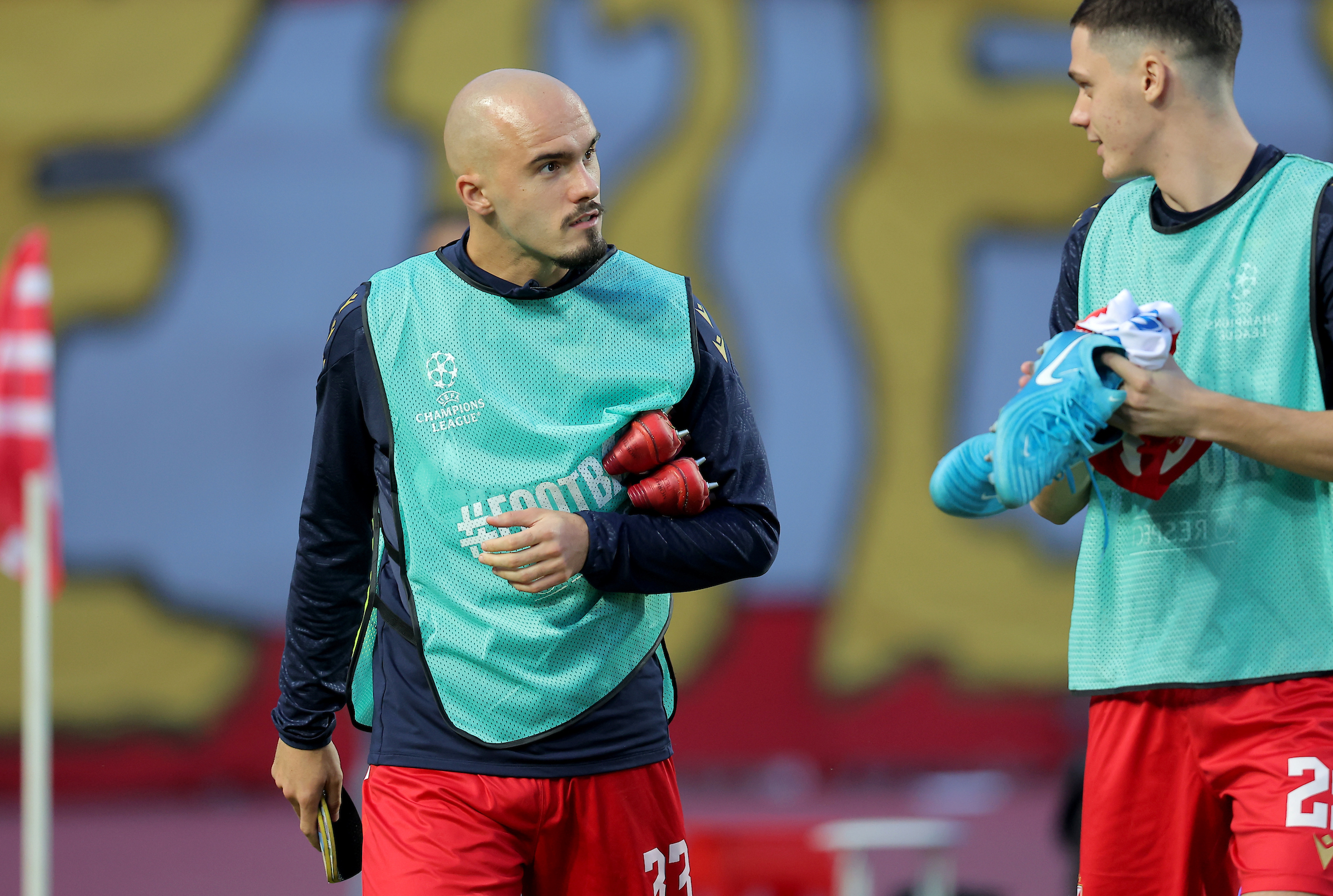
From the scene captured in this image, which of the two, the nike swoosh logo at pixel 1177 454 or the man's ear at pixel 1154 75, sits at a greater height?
the man's ear at pixel 1154 75

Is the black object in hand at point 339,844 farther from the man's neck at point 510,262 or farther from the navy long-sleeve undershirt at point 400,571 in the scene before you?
the man's neck at point 510,262

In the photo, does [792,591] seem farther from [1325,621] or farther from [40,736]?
[1325,621]

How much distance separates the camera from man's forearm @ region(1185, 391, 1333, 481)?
2.43 metres

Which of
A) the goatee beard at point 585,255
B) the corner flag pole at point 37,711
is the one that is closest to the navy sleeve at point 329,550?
the goatee beard at point 585,255

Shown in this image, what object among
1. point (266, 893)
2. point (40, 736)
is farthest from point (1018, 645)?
point (40, 736)

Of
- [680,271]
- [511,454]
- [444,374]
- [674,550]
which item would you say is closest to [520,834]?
[674,550]

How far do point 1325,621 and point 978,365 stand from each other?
23.1 feet

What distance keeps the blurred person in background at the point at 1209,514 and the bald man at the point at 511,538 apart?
2.31 feet

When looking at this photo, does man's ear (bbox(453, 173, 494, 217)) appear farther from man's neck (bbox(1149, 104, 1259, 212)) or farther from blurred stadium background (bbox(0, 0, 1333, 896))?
blurred stadium background (bbox(0, 0, 1333, 896))

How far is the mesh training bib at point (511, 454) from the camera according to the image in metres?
2.67

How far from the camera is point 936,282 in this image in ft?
31.2

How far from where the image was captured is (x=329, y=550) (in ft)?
9.35

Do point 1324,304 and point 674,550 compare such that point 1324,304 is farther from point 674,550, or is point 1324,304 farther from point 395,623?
point 395,623

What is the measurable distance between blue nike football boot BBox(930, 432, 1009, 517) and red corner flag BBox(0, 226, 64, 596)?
3643mm
